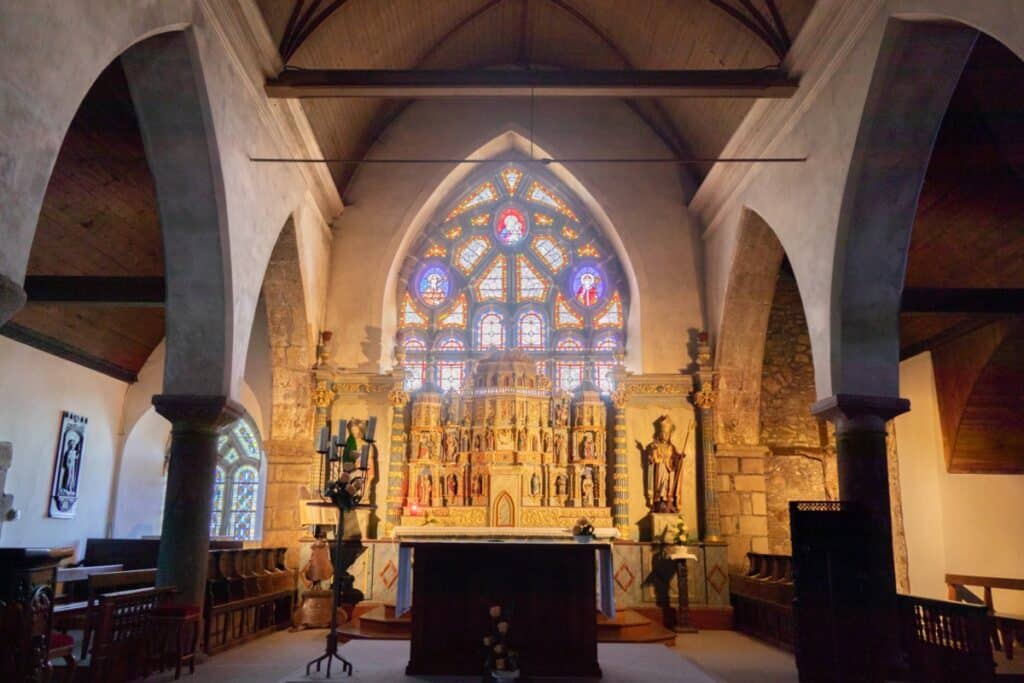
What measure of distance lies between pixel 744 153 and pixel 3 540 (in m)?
11.5

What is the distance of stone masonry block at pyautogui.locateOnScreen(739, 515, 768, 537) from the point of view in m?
12.4

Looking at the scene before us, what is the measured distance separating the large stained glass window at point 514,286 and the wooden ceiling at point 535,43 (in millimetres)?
1606

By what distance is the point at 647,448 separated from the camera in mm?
12828

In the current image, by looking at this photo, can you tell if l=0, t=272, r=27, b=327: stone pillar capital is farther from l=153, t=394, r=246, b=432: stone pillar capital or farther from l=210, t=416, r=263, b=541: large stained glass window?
l=210, t=416, r=263, b=541: large stained glass window

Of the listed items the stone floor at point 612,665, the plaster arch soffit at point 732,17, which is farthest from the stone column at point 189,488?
the plaster arch soffit at point 732,17

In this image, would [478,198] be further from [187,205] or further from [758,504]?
[187,205]

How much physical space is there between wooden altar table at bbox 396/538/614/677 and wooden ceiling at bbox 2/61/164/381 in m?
6.23

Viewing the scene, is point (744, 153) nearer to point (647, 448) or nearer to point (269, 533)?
point (647, 448)

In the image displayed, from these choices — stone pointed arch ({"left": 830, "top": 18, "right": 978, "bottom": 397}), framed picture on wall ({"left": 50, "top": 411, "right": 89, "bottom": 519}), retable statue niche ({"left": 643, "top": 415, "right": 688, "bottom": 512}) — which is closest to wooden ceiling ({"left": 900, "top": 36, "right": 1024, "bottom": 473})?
stone pointed arch ({"left": 830, "top": 18, "right": 978, "bottom": 397})

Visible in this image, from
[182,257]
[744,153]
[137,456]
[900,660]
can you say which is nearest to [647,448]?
[744,153]

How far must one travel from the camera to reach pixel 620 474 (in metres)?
12.7

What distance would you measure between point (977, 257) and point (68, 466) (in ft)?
45.7

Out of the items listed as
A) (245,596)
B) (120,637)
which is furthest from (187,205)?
(245,596)

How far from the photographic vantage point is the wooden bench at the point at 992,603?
914cm
